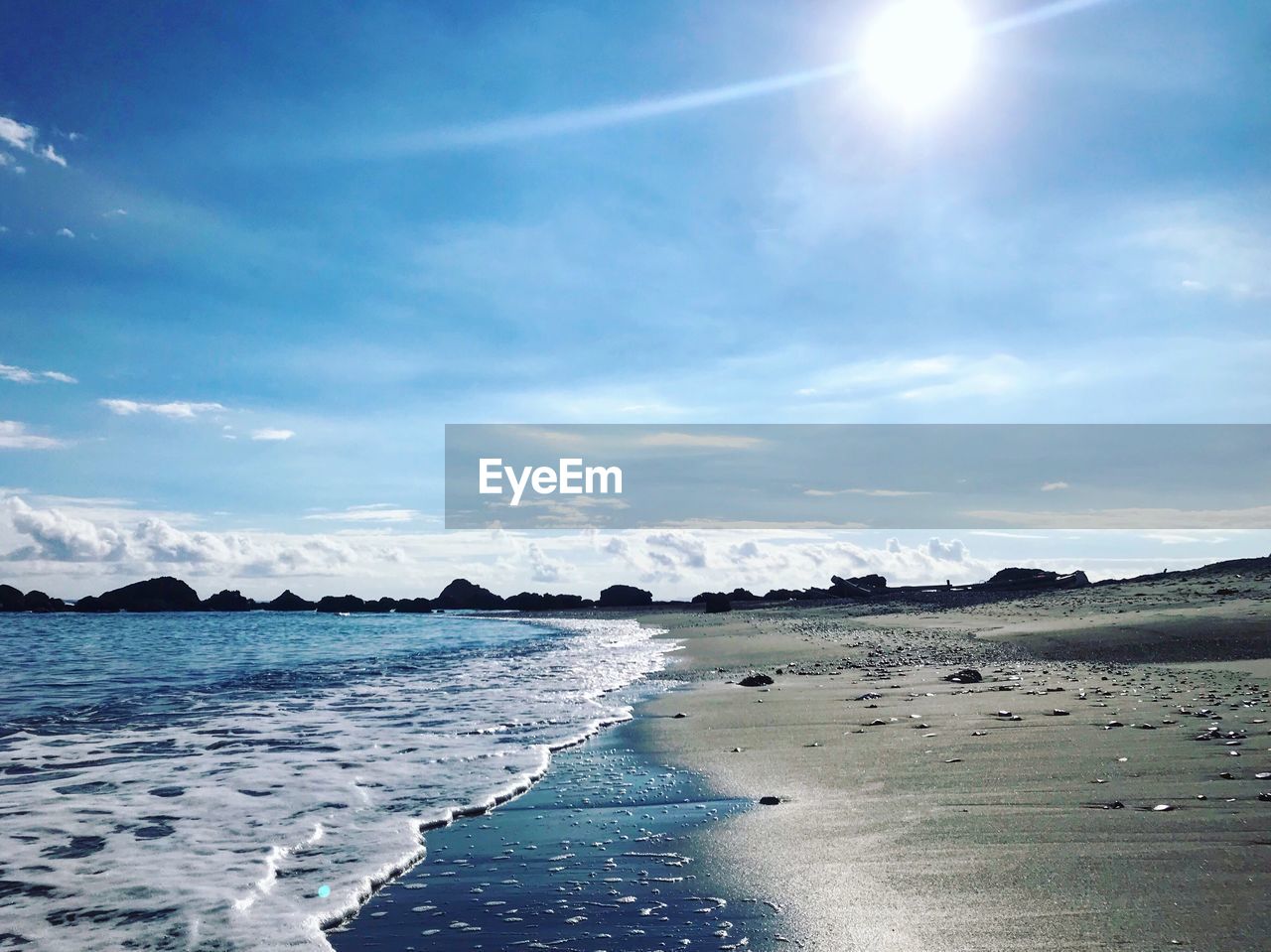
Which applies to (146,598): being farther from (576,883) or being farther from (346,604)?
(576,883)

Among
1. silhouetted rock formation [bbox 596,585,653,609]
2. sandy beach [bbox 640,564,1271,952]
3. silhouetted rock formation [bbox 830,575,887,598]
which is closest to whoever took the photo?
sandy beach [bbox 640,564,1271,952]

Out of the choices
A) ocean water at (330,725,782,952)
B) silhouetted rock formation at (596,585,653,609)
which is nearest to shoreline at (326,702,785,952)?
→ ocean water at (330,725,782,952)

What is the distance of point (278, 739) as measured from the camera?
36.7ft

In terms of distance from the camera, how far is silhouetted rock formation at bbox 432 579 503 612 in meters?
137

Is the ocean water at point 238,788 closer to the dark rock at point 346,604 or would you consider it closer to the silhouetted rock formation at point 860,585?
the silhouetted rock formation at point 860,585

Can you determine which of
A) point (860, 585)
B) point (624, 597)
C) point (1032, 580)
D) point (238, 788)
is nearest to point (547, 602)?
point (624, 597)

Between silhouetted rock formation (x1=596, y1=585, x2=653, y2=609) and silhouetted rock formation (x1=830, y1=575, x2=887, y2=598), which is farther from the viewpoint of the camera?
silhouetted rock formation (x1=596, y1=585, x2=653, y2=609)

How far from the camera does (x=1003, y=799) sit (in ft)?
21.2

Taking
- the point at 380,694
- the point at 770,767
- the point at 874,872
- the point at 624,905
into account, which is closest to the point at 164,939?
the point at 624,905

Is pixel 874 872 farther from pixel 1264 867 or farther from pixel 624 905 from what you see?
pixel 1264 867

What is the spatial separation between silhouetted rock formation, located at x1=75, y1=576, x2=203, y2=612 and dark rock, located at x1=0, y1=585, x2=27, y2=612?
26.6 feet

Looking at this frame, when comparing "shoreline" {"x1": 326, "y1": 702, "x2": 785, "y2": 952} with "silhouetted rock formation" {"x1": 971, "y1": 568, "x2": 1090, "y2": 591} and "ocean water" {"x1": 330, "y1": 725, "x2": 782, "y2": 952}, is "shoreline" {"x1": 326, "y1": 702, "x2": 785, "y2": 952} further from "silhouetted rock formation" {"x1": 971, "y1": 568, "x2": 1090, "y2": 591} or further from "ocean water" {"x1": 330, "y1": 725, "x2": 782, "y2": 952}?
"silhouetted rock formation" {"x1": 971, "y1": 568, "x2": 1090, "y2": 591}

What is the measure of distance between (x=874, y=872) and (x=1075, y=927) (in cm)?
124

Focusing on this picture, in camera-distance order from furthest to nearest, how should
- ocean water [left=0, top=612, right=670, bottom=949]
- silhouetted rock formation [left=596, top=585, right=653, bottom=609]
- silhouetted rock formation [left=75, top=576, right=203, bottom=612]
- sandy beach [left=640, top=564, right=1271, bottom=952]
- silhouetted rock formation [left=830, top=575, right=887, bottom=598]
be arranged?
1. silhouetted rock formation [left=75, top=576, right=203, bottom=612]
2. silhouetted rock formation [left=596, top=585, right=653, bottom=609]
3. silhouetted rock formation [left=830, top=575, right=887, bottom=598]
4. ocean water [left=0, top=612, right=670, bottom=949]
5. sandy beach [left=640, top=564, right=1271, bottom=952]
